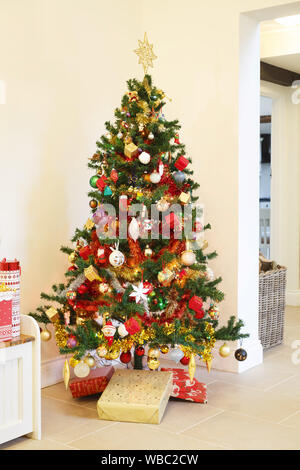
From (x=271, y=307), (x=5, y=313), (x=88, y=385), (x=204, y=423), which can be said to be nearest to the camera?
(x=5, y=313)

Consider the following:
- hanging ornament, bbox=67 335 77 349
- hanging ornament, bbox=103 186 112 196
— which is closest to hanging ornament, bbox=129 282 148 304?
hanging ornament, bbox=67 335 77 349

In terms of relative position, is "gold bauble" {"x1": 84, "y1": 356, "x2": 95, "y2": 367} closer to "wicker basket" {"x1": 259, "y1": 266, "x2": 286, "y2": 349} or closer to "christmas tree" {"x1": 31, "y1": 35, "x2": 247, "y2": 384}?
"christmas tree" {"x1": 31, "y1": 35, "x2": 247, "y2": 384}

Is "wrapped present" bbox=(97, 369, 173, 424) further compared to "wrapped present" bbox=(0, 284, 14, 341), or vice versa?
"wrapped present" bbox=(97, 369, 173, 424)

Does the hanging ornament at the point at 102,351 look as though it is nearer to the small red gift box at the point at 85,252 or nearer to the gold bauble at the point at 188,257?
the small red gift box at the point at 85,252

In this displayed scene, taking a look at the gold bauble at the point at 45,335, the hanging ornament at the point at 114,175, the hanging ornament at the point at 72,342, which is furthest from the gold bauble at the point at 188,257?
the gold bauble at the point at 45,335

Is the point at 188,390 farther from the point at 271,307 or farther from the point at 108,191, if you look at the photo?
the point at 271,307

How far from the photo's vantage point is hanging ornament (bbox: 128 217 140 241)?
3.00 m

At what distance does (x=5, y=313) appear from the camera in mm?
2533

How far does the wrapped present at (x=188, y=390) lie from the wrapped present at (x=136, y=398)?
0.27 feet

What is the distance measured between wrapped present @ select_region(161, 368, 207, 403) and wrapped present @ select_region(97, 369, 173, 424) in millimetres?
82

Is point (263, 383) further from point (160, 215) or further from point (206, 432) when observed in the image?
point (160, 215)

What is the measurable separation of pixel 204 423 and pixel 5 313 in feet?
3.56

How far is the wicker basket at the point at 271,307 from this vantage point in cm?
419

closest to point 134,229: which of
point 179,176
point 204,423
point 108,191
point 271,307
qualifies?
point 108,191
